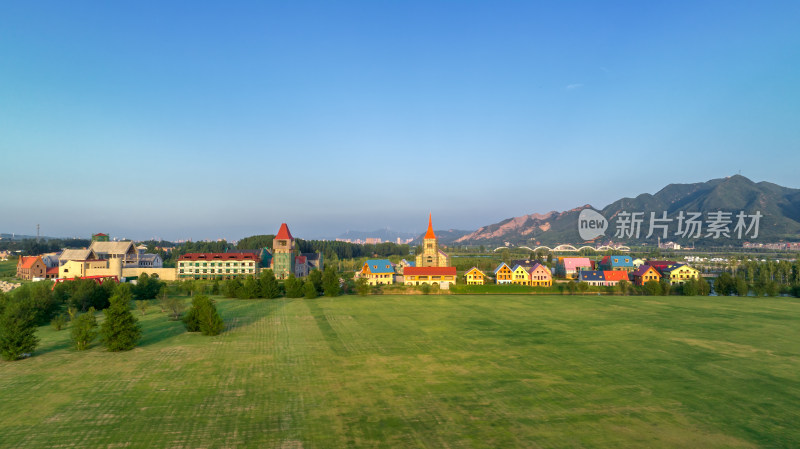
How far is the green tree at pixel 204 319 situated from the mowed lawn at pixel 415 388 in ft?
2.73

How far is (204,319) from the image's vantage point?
3172cm

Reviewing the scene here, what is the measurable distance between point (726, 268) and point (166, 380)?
122885 mm

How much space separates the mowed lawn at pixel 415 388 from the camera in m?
14.8

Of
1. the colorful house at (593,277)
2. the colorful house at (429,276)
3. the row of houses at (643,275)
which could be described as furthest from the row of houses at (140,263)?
the row of houses at (643,275)

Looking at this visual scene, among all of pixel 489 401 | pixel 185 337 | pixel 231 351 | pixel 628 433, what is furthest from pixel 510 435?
pixel 185 337

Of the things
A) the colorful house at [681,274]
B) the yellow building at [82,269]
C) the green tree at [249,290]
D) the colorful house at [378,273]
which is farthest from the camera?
the colorful house at [681,274]

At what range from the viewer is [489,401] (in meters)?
18.0

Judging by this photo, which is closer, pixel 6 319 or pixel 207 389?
pixel 207 389

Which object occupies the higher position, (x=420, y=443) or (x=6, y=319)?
(x=6, y=319)

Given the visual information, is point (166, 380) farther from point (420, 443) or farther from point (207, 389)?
point (420, 443)

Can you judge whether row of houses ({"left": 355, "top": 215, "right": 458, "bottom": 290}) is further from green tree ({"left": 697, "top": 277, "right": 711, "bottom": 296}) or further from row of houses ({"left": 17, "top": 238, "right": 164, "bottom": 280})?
row of houses ({"left": 17, "top": 238, "right": 164, "bottom": 280})

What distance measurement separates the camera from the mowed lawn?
1475cm

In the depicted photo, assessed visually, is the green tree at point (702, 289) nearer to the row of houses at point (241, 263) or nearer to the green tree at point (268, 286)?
the green tree at point (268, 286)

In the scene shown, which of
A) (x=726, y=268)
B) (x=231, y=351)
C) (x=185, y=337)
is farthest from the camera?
(x=726, y=268)
